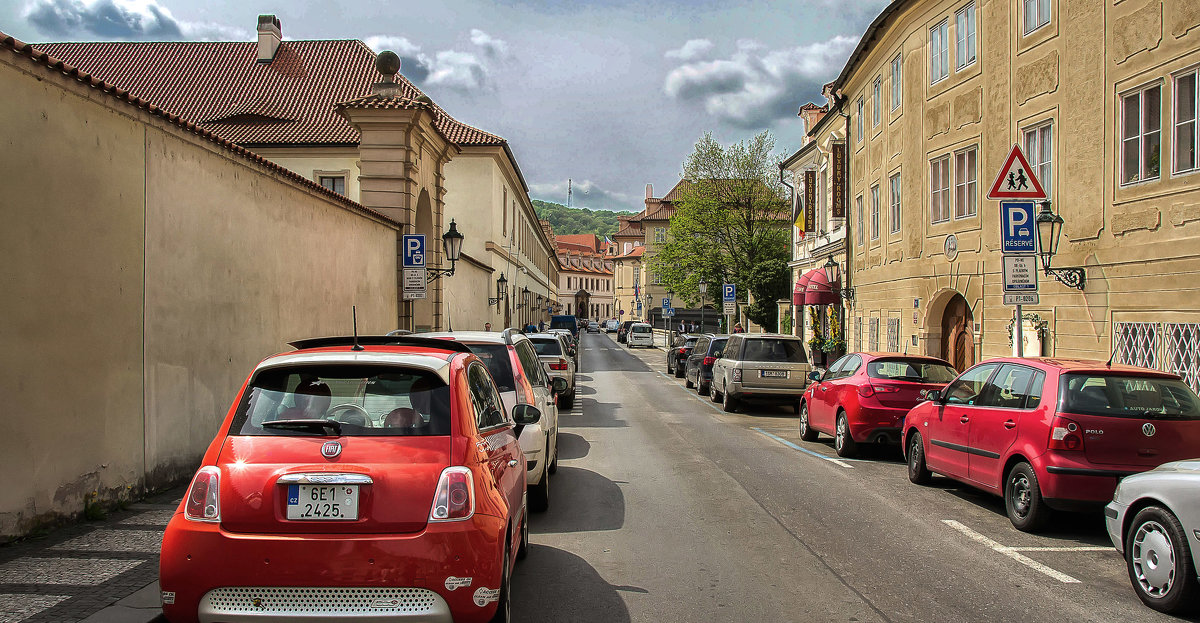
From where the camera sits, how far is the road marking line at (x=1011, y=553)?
605 cm

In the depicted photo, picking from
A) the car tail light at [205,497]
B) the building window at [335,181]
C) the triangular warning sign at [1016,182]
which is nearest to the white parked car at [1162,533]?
the car tail light at [205,497]

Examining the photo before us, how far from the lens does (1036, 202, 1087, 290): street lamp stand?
13555mm

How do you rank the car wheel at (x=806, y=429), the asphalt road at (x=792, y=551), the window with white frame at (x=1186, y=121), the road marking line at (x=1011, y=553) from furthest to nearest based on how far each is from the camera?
1. the car wheel at (x=806, y=429)
2. the window with white frame at (x=1186, y=121)
3. the road marking line at (x=1011, y=553)
4. the asphalt road at (x=792, y=551)

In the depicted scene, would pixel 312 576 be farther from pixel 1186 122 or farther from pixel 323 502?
pixel 1186 122

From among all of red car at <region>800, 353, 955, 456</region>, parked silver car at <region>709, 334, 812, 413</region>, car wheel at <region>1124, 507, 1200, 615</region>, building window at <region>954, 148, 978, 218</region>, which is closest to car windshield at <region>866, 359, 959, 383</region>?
red car at <region>800, 353, 955, 456</region>

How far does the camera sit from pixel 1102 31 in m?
13.2

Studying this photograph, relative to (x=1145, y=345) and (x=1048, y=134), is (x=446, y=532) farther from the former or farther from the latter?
(x=1048, y=134)

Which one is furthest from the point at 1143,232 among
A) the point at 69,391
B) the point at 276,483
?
the point at 69,391

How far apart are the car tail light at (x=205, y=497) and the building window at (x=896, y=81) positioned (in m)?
21.3

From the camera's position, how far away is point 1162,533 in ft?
17.4

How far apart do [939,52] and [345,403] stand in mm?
18661

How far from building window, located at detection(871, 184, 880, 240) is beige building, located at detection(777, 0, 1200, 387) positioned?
193 millimetres

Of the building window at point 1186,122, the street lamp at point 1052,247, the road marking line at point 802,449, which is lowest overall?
the road marking line at point 802,449

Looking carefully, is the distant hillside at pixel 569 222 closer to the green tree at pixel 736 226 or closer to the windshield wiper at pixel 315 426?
the green tree at pixel 736 226
